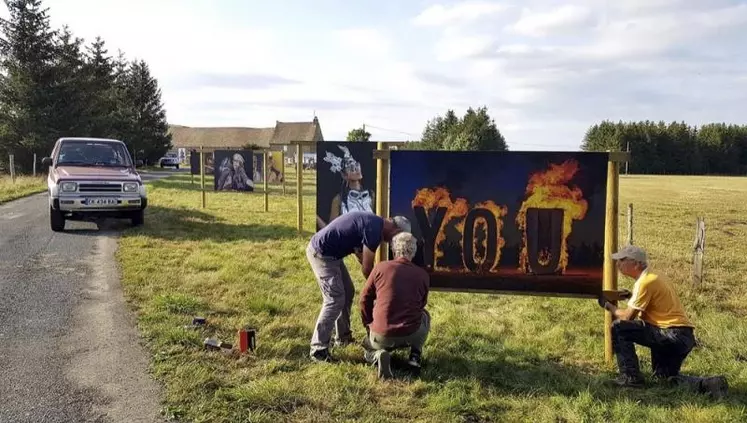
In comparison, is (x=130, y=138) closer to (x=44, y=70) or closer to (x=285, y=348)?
(x=44, y=70)

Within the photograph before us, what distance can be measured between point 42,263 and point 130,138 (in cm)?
4086

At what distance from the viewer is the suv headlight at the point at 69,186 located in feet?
37.6

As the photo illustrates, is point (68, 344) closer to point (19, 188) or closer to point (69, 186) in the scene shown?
point (69, 186)

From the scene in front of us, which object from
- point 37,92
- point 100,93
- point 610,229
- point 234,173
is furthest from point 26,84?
point 610,229

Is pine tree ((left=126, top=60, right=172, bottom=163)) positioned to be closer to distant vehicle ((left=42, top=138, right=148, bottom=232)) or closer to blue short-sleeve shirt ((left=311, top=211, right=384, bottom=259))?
distant vehicle ((left=42, top=138, right=148, bottom=232))

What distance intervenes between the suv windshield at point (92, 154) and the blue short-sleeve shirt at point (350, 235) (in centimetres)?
972

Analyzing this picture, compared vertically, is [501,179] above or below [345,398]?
above

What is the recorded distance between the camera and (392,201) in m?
5.76

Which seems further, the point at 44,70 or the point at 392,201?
the point at 44,70

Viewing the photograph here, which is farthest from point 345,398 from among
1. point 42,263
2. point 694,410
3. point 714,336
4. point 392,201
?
point 42,263

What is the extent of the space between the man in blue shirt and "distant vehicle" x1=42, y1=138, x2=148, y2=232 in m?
8.30

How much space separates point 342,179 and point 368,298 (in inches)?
231

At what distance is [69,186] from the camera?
1152cm

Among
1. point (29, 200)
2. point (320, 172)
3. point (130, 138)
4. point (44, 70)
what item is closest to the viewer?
point (320, 172)
